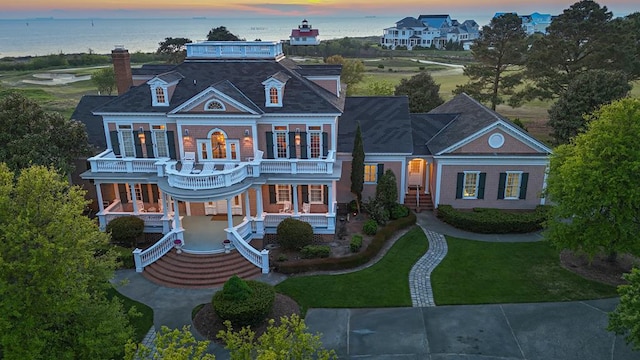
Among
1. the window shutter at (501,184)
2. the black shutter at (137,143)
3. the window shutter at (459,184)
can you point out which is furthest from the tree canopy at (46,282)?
the window shutter at (501,184)

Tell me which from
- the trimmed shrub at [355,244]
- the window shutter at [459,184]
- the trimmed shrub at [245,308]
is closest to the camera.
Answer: the trimmed shrub at [245,308]

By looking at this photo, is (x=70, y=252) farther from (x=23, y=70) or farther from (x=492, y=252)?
(x=23, y=70)

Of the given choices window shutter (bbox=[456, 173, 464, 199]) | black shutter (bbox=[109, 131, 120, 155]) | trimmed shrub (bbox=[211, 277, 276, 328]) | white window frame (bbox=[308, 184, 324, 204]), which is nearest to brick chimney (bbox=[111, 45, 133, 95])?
black shutter (bbox=[109, 131, 120, 155])

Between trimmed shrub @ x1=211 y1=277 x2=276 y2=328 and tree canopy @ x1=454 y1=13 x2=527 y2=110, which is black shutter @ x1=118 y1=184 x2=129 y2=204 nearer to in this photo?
trimmed shrub @ x1=211 y1=277 x2=276 y2=328

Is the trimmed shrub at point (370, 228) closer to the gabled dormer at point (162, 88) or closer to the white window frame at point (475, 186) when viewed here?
the white window frame at point (475, 186)

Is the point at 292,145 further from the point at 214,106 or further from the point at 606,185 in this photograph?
the point at 606,185
